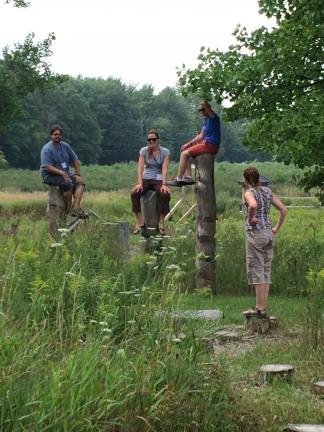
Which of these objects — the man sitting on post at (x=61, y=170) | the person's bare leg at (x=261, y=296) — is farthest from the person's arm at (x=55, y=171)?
the person's bare leg at (x=261, y=296)

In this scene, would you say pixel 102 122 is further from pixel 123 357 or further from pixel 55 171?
pixel 123 357

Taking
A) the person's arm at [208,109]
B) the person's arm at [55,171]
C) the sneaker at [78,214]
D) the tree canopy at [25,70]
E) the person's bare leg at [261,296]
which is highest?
the tree canopy at [25,70]

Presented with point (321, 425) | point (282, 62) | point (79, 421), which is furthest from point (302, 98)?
point (79, 421)

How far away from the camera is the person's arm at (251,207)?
317 inches

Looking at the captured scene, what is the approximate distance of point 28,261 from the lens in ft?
20.3

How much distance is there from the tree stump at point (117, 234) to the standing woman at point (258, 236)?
138 cm

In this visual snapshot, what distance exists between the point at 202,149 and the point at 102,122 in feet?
392

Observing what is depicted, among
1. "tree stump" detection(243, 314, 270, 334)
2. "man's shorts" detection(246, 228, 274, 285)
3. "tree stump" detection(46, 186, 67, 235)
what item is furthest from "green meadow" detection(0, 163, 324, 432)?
"tree stump" detection(46, 186, 67, 235)

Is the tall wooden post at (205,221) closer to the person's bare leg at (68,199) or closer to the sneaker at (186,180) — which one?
the sneaker at (186,180)

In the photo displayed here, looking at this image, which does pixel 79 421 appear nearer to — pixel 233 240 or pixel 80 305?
pixel 80 305

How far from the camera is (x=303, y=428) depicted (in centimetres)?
451

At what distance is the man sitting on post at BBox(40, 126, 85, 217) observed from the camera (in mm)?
9969

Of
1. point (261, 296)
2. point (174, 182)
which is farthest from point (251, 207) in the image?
point (174, 182)

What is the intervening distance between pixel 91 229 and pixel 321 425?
3661 mm
